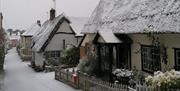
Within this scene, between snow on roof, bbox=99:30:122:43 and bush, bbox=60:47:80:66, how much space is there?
17.0 meters

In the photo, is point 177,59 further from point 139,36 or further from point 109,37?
point 109,37

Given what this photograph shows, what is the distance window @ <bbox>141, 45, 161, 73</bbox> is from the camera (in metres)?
16.5

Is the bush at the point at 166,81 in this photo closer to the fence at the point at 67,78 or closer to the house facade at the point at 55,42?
the fence at the point at 67,78

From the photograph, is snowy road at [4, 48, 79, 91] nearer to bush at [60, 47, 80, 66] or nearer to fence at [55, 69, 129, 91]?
fence at [55, 69, 129, 91]

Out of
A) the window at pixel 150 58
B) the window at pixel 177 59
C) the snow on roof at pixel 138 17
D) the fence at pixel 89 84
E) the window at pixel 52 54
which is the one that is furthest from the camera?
the window at pixel 52 54

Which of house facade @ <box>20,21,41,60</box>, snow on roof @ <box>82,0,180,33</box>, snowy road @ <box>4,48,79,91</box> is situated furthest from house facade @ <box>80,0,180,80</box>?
house facade @ <box>20,21,41,60</box>

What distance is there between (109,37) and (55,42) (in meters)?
20.6

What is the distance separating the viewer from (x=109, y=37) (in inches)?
768

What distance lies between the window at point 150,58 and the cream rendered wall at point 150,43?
0.34 meters

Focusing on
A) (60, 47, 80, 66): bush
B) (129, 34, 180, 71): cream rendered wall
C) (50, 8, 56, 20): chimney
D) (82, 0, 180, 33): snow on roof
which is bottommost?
(60, 47, 80, 66): bush

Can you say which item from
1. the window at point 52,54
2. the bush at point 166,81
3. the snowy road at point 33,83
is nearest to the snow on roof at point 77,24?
the window at point 52,54

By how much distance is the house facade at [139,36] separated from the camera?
15062 mm

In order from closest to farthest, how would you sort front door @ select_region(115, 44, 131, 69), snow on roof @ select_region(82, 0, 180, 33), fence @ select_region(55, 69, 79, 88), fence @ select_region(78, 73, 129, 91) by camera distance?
fence @ select_region(78, 73, 129, 91), snow on roof @ select_region(82, 0, 180, 33), front door @ select_region(115, 44, 131, 69), fence @ select_region(55, 69, 79, 88)

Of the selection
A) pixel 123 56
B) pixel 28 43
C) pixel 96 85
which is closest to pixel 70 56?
pixel 123 56
